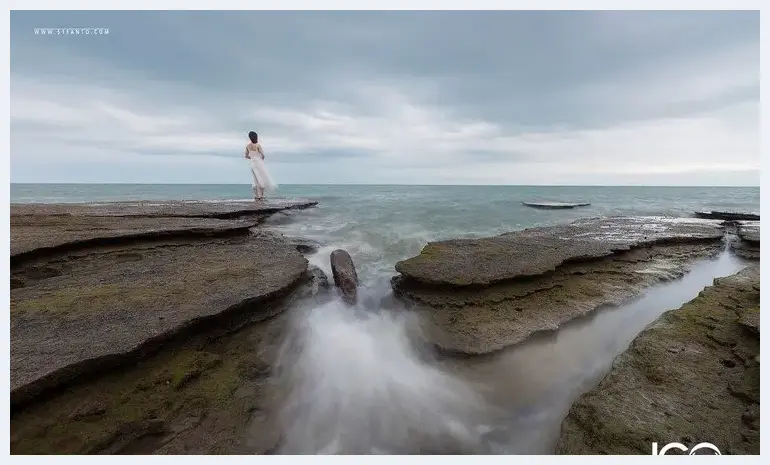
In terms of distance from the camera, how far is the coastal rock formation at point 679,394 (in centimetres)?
254

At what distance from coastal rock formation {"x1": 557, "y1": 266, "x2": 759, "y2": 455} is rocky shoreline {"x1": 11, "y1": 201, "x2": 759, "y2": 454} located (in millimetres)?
1032

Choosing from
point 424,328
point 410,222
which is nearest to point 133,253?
point 424,328

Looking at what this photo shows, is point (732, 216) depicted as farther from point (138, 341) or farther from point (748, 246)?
point (138, 341)

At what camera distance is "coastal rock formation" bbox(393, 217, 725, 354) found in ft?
13.9

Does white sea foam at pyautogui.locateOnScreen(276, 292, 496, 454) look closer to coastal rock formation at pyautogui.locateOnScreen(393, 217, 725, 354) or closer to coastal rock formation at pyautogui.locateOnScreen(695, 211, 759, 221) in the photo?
coastal rock formation at pyautogui.locateOnScreen(393, 217, 725, 354)

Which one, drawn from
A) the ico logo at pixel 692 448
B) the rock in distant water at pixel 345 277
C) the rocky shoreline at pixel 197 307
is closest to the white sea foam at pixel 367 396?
the rocky shoreline at pixel 197 307

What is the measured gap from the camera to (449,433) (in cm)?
295

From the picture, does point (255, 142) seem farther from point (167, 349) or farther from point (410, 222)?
point (167, 349)

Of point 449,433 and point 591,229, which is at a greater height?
point 591,229

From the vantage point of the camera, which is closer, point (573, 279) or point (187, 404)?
point (187, 404)

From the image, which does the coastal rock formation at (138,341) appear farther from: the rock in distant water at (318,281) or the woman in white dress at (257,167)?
the woman in white dress at (257,167)

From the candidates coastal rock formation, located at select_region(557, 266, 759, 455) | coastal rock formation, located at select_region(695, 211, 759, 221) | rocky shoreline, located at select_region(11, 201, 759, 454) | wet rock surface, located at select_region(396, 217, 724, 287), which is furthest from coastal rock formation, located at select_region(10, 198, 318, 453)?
coastal rock formation, located at select_region(695, 211, 759, 221)

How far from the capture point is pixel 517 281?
5.15 m

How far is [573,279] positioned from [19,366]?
6.54m
